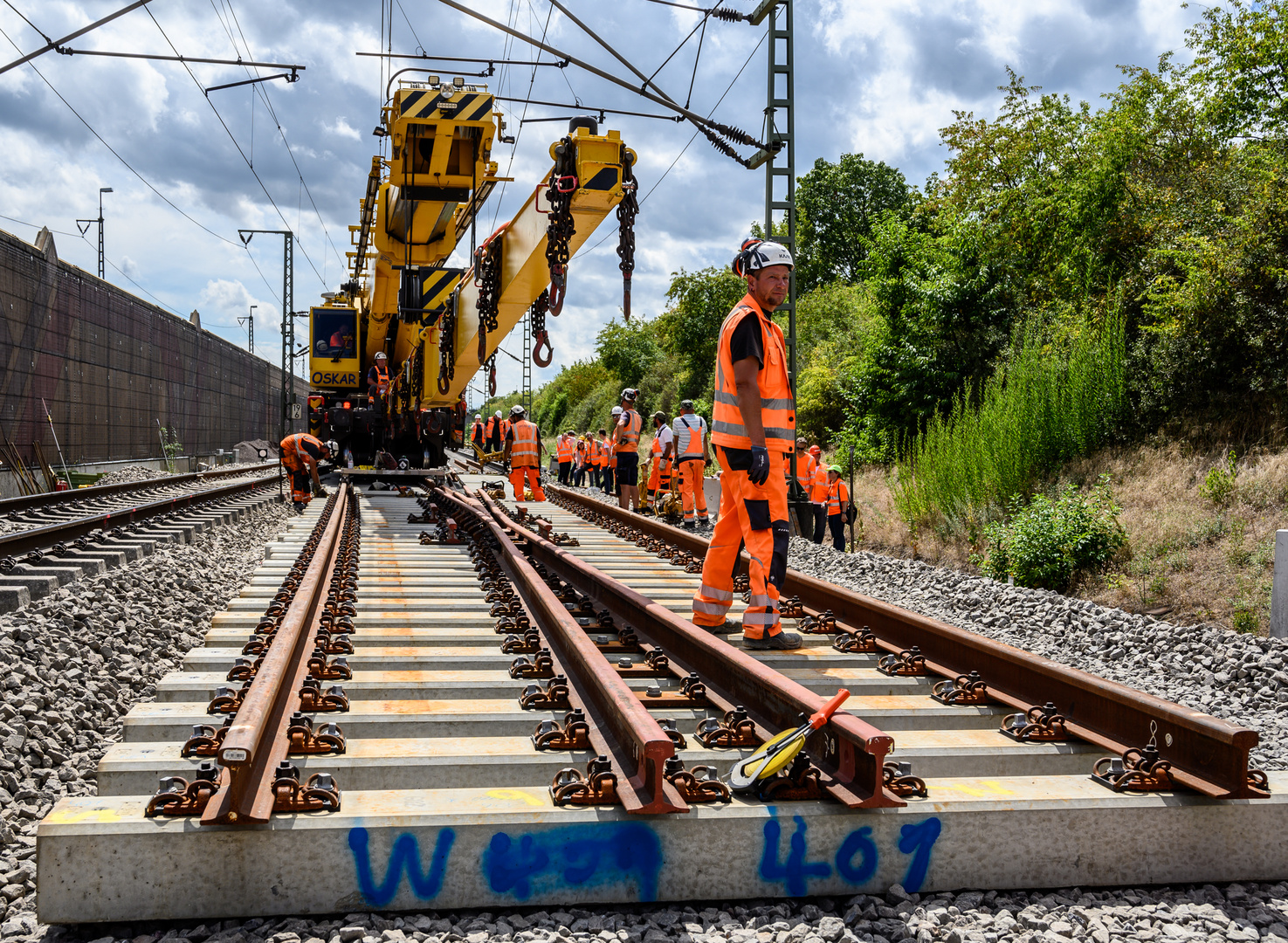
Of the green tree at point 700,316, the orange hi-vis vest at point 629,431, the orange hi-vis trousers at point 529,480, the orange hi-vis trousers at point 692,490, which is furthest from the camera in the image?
the green tree at point 700,316

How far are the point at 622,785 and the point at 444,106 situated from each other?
9523 millimetres

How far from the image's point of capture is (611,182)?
26.0 ft

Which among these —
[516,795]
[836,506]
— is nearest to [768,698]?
[516,795]

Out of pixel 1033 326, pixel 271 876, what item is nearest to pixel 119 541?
pixel 271 876

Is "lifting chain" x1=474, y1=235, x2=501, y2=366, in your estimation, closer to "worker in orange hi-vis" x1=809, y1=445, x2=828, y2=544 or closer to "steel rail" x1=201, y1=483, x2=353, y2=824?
"steel rail" x1=201, y1=483, x2=353, y2=824

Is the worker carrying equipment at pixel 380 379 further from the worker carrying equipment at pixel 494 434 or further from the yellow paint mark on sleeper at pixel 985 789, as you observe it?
the yellow paint mark on sleeper at pixel 985 789

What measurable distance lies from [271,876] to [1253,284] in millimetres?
12417

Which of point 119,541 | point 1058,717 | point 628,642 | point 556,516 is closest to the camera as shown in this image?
point 1058,717

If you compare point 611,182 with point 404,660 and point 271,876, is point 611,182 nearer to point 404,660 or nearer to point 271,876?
point 404,660

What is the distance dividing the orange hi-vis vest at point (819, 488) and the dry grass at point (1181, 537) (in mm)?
1121

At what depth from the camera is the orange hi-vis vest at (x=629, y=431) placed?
47.5ft

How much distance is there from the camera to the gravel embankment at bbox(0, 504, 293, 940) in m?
3.35

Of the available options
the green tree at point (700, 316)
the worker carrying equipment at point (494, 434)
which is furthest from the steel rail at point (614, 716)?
the green tree at point (700, 316)

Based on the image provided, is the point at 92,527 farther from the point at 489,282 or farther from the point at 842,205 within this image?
the point at 842,205
